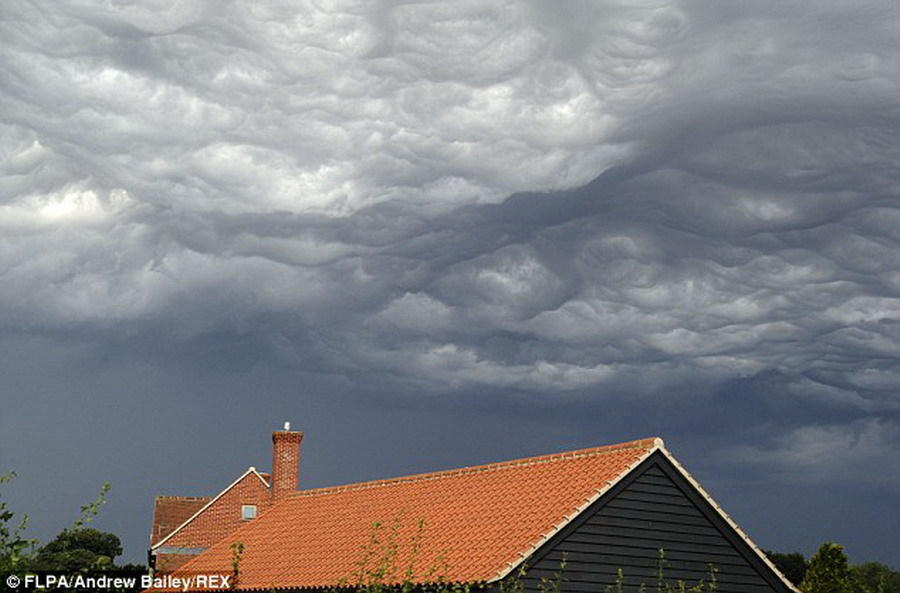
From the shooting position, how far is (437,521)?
32125mm

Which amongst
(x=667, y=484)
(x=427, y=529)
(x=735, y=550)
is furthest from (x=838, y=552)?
(x=427, y=529)

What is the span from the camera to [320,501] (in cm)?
4178

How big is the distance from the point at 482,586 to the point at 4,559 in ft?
60.5

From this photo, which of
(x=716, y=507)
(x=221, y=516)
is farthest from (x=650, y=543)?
(x=221, y=516)

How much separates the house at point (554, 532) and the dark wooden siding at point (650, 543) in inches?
1.1

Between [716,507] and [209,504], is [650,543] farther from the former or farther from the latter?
[209,504]

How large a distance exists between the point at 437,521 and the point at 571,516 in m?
5.98

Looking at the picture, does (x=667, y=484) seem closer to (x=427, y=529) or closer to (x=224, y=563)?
(x=427, y=529)

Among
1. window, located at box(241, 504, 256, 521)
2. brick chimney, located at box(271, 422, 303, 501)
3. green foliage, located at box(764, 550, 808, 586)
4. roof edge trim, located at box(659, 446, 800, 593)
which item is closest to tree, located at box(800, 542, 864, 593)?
roof edge trim, located at box(659, 446, 800, 593)

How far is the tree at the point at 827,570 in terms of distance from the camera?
141 feet

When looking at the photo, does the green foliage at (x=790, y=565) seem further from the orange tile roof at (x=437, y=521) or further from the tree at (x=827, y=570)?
the orange tile roof at (x=437, y=521)

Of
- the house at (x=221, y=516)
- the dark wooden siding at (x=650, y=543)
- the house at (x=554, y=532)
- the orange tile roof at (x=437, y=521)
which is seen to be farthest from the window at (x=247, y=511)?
the dark wooden siding at (x=650, y=543)

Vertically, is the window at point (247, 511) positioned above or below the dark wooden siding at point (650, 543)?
above

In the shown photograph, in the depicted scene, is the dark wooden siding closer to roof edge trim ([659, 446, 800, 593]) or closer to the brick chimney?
roof edge trim ([659, 446, 800, 593])
